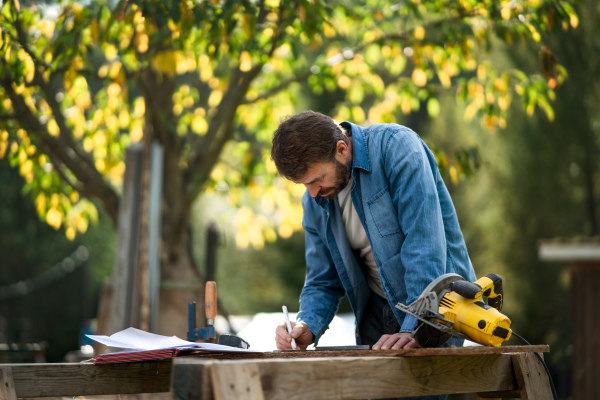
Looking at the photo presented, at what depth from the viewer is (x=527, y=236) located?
898 cm

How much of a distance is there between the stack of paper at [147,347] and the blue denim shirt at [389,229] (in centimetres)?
52

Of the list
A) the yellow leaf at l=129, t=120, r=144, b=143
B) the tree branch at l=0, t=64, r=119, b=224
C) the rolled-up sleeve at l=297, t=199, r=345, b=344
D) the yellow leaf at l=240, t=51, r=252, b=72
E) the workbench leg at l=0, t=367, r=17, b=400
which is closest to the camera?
the workbench leg at l=0, t=367, r=17, b=400

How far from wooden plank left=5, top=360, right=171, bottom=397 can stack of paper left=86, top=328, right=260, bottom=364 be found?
0.18 feet

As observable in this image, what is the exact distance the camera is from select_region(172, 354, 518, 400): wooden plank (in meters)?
1.22

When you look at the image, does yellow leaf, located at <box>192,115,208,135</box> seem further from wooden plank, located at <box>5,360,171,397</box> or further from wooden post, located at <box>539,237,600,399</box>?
wooden plank, located at <box>5,360,171,397</box>

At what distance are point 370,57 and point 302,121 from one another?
3.72 meters

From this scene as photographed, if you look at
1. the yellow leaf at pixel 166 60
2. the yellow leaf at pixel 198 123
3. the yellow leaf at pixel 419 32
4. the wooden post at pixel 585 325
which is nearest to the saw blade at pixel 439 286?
the yellow leaf at pixel 166 60

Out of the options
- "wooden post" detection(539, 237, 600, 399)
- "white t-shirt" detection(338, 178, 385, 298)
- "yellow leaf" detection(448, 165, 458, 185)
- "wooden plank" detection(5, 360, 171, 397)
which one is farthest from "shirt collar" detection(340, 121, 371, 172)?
"wooden post" detection(539, 237, 600, 399)

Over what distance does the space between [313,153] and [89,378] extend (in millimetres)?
855

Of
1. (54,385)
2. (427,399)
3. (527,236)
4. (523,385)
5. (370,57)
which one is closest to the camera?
(523,385)

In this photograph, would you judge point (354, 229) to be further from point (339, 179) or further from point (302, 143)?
point (302, 143)

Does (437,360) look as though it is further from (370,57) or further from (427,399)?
(370,57)

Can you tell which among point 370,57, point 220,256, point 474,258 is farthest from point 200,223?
point 370,57

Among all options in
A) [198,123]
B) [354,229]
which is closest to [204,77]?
[198,123]
